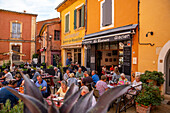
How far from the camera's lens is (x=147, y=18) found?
630 centimetres

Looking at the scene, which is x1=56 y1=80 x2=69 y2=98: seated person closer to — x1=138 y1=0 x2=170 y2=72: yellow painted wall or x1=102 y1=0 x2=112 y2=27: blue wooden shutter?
x1=138 y1=0 x2=170 y2=72: yellow painted wall

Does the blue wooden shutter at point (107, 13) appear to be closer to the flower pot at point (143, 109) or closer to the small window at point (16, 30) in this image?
the flower pot at point (143, 109)

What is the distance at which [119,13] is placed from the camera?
25.1ft

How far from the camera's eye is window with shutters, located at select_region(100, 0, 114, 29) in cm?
824

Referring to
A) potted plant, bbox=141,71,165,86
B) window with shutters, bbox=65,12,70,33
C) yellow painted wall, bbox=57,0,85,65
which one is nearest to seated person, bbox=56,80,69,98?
potted plant, bbox=141,71,165,86

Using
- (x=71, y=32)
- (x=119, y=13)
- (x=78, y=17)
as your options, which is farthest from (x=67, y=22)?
(x=119, y=13)

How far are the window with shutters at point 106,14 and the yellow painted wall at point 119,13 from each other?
34 centimetres

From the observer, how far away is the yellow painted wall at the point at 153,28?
6008 millimetres

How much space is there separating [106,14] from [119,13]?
4.09 feet

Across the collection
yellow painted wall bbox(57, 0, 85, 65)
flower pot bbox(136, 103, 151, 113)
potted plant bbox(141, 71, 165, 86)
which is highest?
yellow painted wall bbox(57, 0, 85, 65)

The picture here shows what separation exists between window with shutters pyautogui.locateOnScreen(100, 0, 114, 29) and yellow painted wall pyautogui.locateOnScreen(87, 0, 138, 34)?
0.34 metres

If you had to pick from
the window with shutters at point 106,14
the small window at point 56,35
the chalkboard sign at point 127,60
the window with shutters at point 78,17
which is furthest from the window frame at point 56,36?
the chalkboard sign at point 127,60

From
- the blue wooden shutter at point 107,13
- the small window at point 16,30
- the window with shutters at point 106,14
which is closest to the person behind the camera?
the window with shutters at point 106,14

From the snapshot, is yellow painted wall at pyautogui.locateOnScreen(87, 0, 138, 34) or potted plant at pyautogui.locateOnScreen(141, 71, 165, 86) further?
yellow painted wall at pyautogui.locateOnScreen(87, 0, 138, 34)
